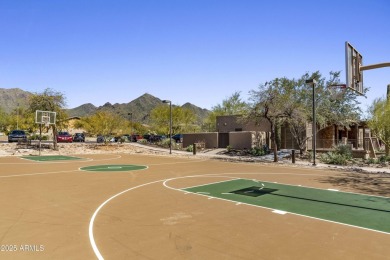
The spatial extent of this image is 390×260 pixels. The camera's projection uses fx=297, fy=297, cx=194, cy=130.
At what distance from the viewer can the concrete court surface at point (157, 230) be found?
6566 millimetres

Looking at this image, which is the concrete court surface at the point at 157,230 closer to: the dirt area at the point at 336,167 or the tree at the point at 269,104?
the dirt area at the point at 336,167

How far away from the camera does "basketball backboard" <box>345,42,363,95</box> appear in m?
10.2

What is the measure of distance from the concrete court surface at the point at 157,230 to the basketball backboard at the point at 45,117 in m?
22.8

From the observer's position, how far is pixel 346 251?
6.67 m

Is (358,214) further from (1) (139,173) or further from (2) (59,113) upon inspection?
(2) (59,113)

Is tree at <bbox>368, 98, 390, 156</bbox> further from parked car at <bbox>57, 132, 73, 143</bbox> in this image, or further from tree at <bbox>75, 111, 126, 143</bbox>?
parked car at <bbox>57, 132, 73, 143</bbox>

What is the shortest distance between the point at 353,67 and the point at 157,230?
860 centimetres

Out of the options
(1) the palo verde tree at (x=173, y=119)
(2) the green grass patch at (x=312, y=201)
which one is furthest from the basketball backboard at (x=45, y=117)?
(2) the green grass patch at (x=312, y=201)

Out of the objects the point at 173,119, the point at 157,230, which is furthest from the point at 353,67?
the point at 173,119

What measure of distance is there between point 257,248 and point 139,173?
13460 mm

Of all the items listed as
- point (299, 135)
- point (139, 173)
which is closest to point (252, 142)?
point (299, 135)

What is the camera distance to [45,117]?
3469 cm

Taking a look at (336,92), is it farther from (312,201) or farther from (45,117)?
(45,117)

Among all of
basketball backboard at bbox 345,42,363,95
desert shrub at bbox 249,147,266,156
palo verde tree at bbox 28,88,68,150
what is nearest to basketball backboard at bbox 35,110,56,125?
palo verde tree at bbox 28,88,68,150
